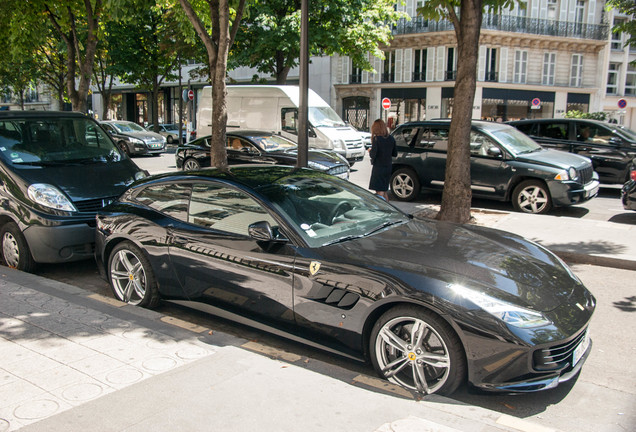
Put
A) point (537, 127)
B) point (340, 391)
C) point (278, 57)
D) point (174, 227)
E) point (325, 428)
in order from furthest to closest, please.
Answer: point (278, 57)
point (537, 127)
point (174, 227)
point (340, 391)
point (325, 428)

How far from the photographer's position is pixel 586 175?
10625 mm

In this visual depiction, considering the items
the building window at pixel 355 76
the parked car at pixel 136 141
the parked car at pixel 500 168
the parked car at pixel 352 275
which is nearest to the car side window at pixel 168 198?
the parked car at pixel 352 275

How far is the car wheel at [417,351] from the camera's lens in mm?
3529

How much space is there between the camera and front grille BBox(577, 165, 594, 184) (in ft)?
34.2

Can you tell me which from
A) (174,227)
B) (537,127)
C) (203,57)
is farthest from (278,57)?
(174,227)

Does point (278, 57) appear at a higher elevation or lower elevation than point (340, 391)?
higher

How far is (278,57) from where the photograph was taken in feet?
88.4

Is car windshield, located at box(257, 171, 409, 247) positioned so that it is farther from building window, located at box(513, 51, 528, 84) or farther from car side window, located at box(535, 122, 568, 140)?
building window, located at box(513, 51, 528, 84)

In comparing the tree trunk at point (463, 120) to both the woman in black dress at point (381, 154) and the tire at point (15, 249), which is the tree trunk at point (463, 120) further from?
the tire at point (15, 249)

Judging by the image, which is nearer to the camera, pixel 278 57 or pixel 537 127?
pixel 537 127

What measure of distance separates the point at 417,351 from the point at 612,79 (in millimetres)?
42778

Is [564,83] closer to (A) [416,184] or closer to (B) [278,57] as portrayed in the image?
(B) [278,57]

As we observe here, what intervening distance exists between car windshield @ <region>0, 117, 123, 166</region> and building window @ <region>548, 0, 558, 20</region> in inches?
1469

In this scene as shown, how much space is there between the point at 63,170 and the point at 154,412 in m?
4.68
